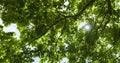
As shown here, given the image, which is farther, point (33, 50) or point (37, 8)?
point (33, 50)

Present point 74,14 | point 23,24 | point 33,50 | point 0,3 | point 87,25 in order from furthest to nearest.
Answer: point 87,25, point 74,14, point 33,50, point 23,24, point 0,3

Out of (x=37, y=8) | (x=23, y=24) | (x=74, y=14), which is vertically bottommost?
(x=23, y=24)

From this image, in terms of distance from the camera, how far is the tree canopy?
1380 centimetres

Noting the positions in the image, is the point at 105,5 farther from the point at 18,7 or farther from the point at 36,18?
the point at 18,7

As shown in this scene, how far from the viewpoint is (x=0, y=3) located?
12.7 m

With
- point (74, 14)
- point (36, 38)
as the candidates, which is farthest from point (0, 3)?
point (74, 14)

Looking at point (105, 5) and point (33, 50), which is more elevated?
point (105, 5)

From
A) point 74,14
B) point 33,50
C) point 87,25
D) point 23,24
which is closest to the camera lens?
point 23,24

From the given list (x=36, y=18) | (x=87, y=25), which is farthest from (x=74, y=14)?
(x=36, y=18)

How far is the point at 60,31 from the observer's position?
55.7 feet

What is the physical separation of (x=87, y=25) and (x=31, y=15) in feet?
19.7

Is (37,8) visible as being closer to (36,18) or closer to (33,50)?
(36,18)

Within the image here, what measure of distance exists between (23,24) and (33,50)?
8.49 ft

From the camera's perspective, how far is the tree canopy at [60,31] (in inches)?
543
